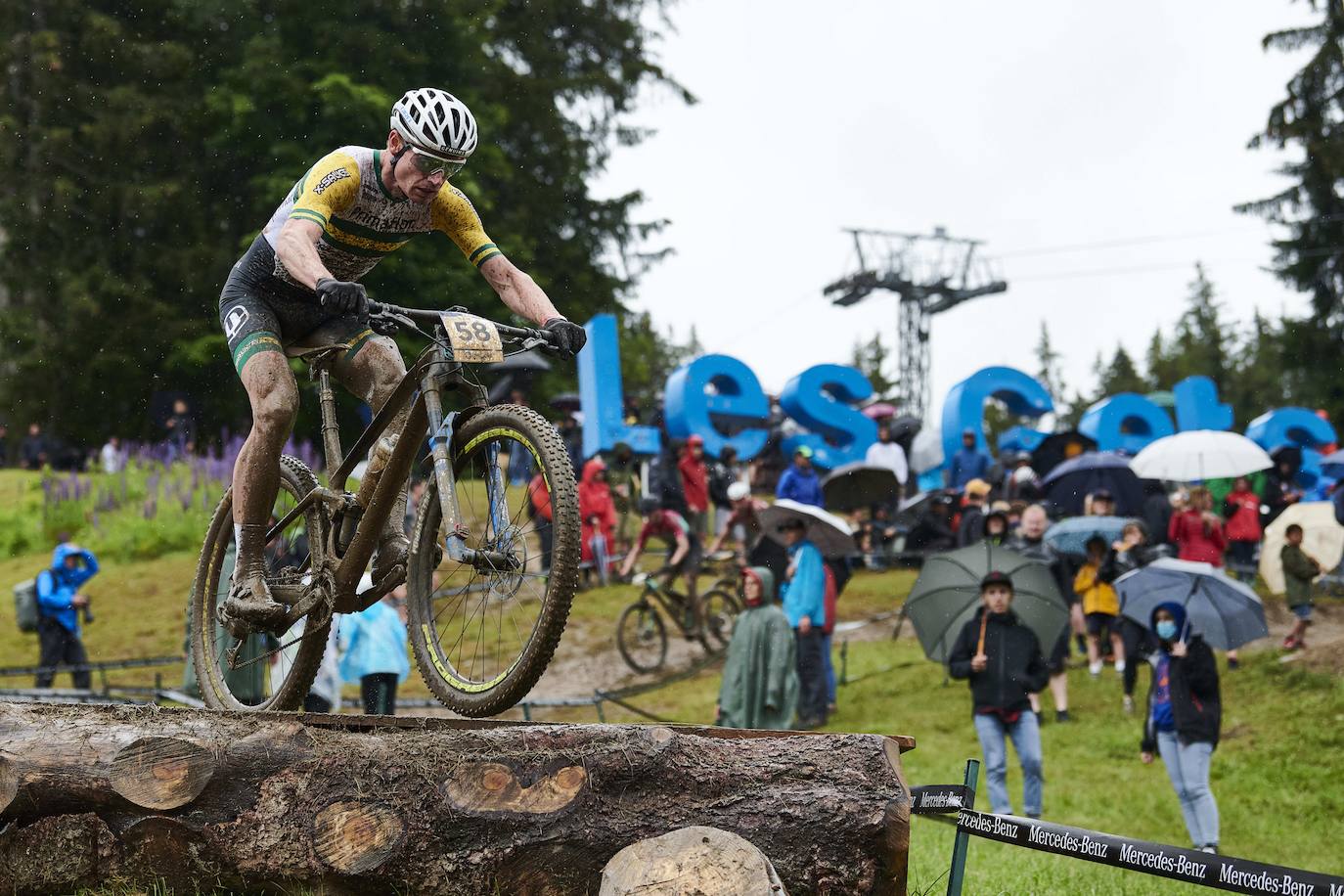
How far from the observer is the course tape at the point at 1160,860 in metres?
3.88

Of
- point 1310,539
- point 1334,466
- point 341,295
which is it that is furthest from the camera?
point 1334,466

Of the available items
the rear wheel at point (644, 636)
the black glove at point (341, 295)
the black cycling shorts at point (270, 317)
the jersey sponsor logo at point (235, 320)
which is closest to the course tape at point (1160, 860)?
the black glove at point (341, 295)

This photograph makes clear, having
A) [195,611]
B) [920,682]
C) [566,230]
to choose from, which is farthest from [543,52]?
[195,611]

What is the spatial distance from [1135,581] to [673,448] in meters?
10.1

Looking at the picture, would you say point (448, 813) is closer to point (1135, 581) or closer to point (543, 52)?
point (1135, 581)

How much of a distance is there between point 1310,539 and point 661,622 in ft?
27.1

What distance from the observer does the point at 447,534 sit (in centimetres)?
502

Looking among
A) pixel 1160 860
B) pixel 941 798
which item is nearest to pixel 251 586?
pixel 941 798

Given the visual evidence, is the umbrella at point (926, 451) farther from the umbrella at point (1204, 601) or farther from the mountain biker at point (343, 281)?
the mountain biker at point (343, 281)

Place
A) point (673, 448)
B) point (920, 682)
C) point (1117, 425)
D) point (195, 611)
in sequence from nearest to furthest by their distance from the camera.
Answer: point (195, 611), point (920, 682), point (673, 448), point (1117, 425)

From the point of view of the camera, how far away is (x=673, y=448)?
21.6m

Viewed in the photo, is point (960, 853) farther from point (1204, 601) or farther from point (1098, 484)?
point (1098, 484)

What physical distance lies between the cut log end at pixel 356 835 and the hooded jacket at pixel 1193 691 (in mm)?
7615

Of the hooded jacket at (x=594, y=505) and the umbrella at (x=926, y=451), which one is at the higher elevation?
the umbrella at (x=926, y=451)
